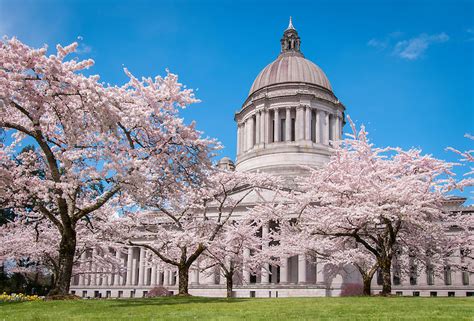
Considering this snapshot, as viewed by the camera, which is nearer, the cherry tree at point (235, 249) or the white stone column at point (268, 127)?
the cherry tree at point (235, 249)

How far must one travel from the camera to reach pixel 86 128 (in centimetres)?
1853

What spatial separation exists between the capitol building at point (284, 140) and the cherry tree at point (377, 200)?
3109 cm

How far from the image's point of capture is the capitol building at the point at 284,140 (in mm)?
63353

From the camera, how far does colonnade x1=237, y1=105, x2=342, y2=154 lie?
237ft

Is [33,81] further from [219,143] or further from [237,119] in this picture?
[237,119]

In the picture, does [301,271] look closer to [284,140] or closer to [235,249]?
[235,249]

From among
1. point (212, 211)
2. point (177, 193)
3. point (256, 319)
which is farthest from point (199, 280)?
point (256, 319)

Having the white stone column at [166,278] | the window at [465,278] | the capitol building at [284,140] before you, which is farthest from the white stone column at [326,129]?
the white stone column at [166,278]

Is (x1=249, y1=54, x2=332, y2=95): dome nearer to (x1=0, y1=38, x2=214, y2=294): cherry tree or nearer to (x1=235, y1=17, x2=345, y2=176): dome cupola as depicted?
(x1=235, y1=17, x2=345, y2=176): dome cupola

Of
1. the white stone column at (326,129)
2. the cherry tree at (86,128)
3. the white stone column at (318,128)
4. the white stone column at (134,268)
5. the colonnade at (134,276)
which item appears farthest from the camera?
the white stone column at (134,268)

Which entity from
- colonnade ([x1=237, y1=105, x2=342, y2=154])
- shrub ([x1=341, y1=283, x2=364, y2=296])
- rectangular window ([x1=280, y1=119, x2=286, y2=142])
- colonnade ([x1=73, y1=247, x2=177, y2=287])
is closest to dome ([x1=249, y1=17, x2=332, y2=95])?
colonnade ([x1=237, y1=105, x2=342, y2=154])

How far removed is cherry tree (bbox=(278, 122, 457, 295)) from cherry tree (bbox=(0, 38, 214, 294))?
9.03 m

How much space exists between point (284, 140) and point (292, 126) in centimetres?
283

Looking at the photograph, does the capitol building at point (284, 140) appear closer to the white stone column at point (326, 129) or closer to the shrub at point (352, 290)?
the white stone column at point (326, 129)
